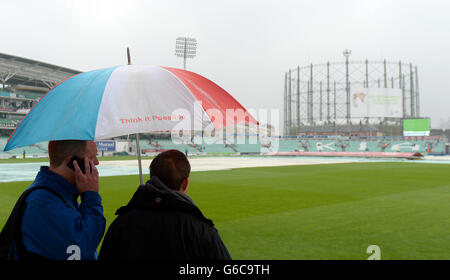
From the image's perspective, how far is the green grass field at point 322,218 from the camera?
20.5ft

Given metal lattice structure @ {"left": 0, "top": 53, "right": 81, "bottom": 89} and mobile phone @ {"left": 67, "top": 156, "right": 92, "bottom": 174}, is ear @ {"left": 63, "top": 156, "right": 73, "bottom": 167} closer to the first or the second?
mobile phone @ {"left": 67, "top": 156, "right": 92, "bottom": 174}

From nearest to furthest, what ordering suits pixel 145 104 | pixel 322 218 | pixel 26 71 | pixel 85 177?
1. pixel 85 177
2. pixel 145 104
3. pixel 322 218
4. pixel 26 71

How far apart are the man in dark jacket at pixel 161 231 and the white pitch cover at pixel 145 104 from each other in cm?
94

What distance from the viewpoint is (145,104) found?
330 centimetres

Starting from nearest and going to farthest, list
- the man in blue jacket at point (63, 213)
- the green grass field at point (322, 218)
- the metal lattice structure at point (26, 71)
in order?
1. the man in blue jacket at point (63, 213)
2. the green grass field at point (322, 218)
3. the metal lattice structure at point (26, 71)

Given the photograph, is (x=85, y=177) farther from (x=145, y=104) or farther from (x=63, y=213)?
(x=145, y=104)

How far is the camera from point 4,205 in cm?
1109

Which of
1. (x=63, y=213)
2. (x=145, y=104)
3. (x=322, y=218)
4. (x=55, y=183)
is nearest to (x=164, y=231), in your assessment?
(x=63, y=213)

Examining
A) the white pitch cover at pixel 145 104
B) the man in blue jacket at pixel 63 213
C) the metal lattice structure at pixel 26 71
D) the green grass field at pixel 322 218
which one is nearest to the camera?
the man in blue jacket at pixel 63 213

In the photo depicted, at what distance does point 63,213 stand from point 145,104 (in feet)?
4.09

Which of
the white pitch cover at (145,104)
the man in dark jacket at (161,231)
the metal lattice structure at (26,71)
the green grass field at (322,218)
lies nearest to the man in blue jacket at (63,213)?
the man in dark jacket at (161,231)

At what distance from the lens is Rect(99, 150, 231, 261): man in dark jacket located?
6.79 ft

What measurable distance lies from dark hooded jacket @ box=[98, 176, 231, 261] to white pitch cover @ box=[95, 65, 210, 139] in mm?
961

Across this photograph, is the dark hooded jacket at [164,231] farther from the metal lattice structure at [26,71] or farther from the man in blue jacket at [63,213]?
the metal lattice structure at [26,71]
